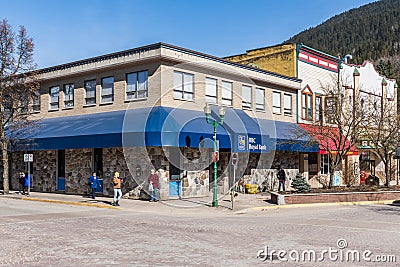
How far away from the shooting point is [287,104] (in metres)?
34.1

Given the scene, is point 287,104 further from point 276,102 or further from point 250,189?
point 250,189

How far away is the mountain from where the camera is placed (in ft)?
406

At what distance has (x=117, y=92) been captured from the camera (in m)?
26.6

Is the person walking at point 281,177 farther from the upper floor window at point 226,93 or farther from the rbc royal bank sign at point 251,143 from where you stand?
the upper floor window at point 226,93

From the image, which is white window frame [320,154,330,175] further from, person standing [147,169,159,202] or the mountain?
the mountain

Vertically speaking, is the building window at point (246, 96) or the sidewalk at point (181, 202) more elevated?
the building window at point (246, 96)

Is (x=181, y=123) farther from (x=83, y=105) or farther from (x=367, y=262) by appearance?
(x=367, y=262)

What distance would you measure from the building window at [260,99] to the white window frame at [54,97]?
1258 cm

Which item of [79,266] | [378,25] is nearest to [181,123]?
[79,266]

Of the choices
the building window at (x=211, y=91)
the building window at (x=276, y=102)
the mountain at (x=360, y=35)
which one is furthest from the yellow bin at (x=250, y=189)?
the mountain at (x=360, y=35)

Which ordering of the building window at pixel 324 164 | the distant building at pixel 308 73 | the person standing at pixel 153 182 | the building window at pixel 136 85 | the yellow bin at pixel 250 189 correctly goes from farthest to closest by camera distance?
the building window at pixel 324 164 → the distant building at pixel 308 73 → the yellow bin at pixel 250 189 → the building window at pixel 136 85 → the person standing at pixel 153 182

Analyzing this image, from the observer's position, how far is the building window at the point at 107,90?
27.1 m

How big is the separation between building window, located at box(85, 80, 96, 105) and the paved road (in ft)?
28.5

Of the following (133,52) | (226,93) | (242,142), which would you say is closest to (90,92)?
(133,52)
